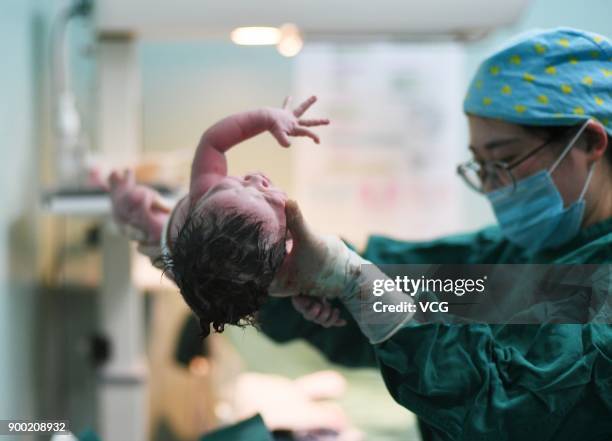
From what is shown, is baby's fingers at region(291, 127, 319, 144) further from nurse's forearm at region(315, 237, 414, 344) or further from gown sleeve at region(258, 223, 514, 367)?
gown sleeve at region(258, 223, 514, 367)

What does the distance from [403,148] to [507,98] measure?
79cm

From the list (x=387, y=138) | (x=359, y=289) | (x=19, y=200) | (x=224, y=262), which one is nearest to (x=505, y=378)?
(x=359, y=289)

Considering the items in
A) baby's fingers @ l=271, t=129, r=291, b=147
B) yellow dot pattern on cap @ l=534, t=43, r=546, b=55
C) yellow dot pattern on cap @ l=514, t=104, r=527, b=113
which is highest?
yellow dot pattern on cap @ l=534, t=43, r=546, b=55

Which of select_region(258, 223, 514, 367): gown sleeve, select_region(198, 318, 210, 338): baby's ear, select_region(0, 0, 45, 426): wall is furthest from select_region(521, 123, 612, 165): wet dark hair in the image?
select_region(0, 0, 45, 426): wall

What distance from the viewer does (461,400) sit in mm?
569

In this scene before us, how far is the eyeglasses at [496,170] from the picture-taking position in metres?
0.77

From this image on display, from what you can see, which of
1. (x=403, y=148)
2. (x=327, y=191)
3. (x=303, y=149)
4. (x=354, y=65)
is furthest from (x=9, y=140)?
(x=403, y=148)

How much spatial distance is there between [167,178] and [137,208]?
1.32ft

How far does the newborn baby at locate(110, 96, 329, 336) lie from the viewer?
50 centimetres

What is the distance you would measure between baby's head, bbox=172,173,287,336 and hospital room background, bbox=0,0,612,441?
1.38 ft

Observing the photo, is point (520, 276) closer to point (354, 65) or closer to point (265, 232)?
point (265, 232)

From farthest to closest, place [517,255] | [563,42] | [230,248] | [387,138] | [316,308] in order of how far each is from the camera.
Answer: [387,138] → [517,255] → [563,42] → [316,308] → [230,248]

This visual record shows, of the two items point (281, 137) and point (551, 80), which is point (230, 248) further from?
point (551, 80)

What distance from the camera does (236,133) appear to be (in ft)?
1.83
